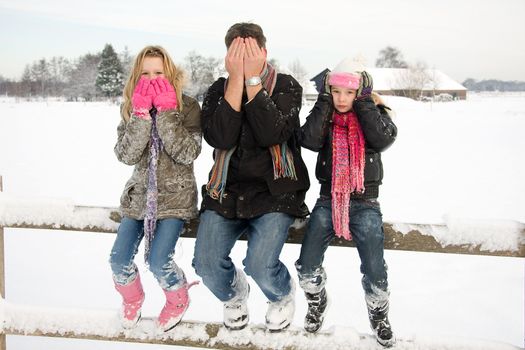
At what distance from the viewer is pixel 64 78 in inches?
4021

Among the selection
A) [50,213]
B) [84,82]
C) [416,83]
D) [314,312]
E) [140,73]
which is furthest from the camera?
[84,82]

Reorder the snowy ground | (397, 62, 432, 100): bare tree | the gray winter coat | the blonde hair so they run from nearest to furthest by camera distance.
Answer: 1. the gray winter coat
2. the blonde hair
3. the snowy ground
4. (397, 62, 432, 100): bare tree

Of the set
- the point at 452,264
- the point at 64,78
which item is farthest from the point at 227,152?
the point at 64,78

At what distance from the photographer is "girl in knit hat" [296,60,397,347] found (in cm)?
260

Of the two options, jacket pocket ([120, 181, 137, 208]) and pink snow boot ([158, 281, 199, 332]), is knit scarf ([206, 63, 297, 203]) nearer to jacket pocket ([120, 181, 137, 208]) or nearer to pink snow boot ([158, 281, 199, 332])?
jacket pocket ([120, 181, 137, 208])

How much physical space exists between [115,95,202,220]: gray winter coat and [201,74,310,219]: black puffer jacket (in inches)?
4.3

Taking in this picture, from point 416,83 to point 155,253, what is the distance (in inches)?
2737

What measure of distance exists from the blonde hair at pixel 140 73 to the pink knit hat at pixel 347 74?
0.88 meters

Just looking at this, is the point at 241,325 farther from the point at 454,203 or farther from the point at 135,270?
the point at 454,203

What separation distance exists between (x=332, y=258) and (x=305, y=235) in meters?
3.61

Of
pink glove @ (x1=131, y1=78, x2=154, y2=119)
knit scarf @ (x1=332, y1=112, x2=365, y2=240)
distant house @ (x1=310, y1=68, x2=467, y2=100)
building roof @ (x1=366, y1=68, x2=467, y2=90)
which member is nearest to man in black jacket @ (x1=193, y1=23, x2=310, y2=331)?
knit scarf @ (x1=332, y1=112, x2=365, y2=240)

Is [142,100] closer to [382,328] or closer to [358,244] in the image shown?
[358,244]

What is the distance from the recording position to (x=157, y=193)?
275 cm

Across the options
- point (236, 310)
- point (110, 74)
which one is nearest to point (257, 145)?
point (236, 310)
